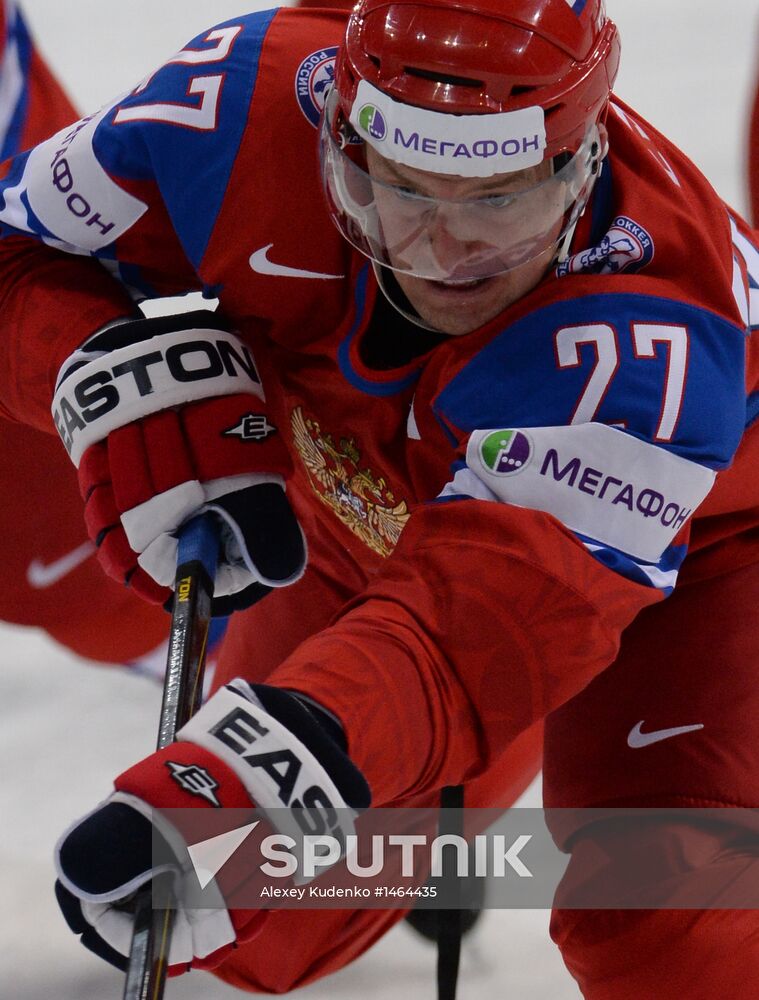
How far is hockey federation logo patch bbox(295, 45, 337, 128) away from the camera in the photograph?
141cm

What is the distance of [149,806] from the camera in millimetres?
966

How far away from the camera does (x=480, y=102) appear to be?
1.21 meters

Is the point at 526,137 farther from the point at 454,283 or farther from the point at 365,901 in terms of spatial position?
the point at 365,901

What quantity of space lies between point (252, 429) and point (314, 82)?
0.33m

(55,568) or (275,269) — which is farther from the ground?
(275,269)

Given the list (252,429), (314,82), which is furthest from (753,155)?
(252,429)

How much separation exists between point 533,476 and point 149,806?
0.40m

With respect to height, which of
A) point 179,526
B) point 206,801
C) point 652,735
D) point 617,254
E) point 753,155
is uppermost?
point 617,254

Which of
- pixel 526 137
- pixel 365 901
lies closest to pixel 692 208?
pixel 526 137

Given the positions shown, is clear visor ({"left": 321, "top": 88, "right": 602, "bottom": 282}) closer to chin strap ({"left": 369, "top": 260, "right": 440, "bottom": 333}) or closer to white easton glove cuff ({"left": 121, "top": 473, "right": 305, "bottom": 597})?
chin strap ({"left": 369, "top": 260, "right": 440, "bottom": 333})

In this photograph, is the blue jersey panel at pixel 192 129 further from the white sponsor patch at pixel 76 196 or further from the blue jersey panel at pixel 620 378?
the blue jersey panel at pixel 620 378

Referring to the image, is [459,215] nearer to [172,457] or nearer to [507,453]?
[507,453]

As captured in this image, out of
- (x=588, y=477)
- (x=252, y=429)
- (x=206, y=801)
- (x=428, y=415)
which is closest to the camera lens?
(x=206, y=801)

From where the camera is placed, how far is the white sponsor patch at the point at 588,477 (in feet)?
3.88
